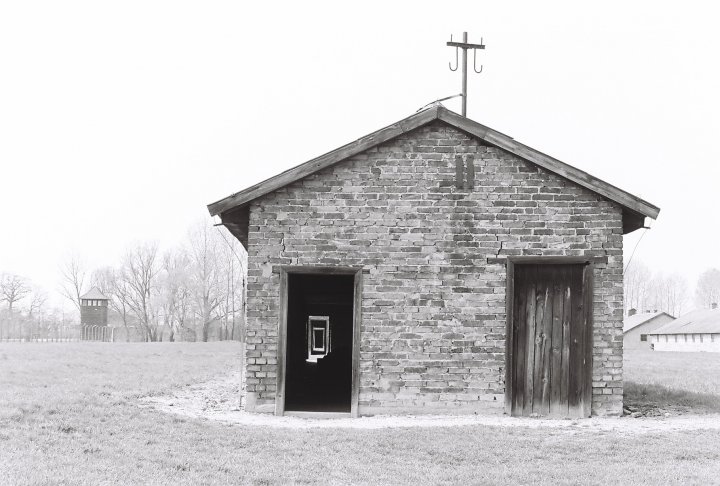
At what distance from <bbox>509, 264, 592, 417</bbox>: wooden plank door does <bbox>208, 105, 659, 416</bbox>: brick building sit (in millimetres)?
22

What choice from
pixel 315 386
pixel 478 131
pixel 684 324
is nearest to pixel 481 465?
pixel 478 131

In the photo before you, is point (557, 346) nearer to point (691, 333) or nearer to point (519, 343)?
point (519, 343)

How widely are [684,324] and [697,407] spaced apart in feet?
219

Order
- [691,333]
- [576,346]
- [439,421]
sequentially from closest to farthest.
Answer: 1. [439,421]
2. [576,346]
3. [691,333]

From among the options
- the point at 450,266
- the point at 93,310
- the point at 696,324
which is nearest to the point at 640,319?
the point at 696,324

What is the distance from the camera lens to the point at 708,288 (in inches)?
4791

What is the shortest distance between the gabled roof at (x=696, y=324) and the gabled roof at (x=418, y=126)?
60.4 meters

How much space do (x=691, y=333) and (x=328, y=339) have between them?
51.3 metres

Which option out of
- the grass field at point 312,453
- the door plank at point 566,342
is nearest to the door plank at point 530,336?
the door plank at point 566,342

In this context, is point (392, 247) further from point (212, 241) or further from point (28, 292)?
point (28, 292)

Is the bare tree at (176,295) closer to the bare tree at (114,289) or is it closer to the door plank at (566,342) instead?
the bare tree at (114,289)

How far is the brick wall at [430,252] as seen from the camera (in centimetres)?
1213

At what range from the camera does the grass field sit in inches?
295

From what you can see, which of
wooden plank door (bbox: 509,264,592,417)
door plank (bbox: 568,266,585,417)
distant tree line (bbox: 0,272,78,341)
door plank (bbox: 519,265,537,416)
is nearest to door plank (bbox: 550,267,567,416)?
wooden plank door (bbox: 509,264,592,417)
